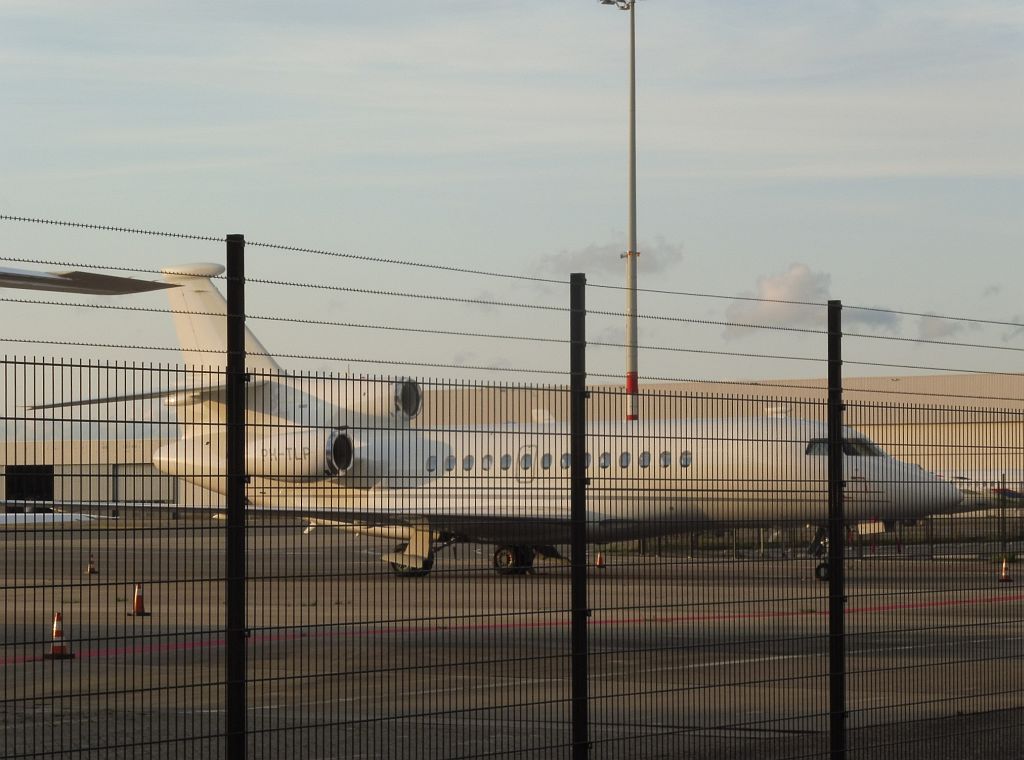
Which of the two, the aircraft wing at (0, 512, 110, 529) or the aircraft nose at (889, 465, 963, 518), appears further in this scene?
the aircraft nose at (889, 465, 963, 518)

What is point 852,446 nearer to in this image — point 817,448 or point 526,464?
point 817,448

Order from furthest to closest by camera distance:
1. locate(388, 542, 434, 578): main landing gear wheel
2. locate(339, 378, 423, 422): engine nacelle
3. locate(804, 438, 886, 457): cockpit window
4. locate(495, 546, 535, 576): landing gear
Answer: locate(804, 438, 886, 457): cockpit window
locate(495, 546, 535, 576): landing gear
locate(388, 542, 434, 578): main landing gear wheel
locate(339, 378, 423, 422): engine nacelle

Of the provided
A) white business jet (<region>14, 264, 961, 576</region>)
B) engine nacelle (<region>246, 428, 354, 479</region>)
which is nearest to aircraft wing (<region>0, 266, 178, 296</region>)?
white business jet (<region>14, 264, 961, 576</region>)

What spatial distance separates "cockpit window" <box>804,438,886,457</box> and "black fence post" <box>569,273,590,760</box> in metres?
2.19

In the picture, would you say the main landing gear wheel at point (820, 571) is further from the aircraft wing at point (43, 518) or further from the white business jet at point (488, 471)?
the aircraft wing at point (43, 518)

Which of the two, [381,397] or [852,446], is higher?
[381,397]

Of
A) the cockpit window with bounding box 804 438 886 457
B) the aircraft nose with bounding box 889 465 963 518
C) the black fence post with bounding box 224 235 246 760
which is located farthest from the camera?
the cockpit window with bounding box 804 438 886 457

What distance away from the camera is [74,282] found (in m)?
6.04

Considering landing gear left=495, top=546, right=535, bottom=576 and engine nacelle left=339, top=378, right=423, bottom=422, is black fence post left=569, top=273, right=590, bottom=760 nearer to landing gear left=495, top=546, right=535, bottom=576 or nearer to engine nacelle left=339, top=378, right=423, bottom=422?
landing gear left=495, top=546, right=535, bottom=576

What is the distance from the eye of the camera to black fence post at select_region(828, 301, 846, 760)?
27.6ft

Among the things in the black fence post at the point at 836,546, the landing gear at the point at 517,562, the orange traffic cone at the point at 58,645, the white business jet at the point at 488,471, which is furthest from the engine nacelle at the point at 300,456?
the black fence post at the point at 836,546

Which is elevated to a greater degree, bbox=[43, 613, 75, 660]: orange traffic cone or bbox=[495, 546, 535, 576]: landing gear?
bbox=[495, 546, 535, 576]: landing gear

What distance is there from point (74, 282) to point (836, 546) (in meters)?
4.81

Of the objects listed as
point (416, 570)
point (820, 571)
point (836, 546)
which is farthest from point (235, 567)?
point (820, 571)
